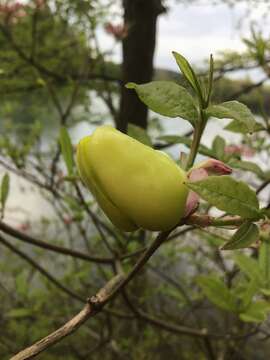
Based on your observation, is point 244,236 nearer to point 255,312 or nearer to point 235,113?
point 235,113

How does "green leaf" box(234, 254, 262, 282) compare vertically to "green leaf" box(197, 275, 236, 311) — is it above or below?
above

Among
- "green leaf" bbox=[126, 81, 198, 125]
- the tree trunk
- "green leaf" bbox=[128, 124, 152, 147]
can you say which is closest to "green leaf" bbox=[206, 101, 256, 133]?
"green leaf" bbox=[126, 81, 198, 125]

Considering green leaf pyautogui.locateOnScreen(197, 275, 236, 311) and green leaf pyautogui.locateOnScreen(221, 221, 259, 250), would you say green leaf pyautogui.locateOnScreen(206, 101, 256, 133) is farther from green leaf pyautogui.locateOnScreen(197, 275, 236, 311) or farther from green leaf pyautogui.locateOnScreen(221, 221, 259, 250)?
green leaf pyautogui.locateOnScreen(197, 275, 236, 311)

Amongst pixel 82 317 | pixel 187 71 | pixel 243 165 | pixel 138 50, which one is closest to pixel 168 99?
pixel 187 71

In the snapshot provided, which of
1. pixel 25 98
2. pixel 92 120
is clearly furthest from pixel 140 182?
pixel 25 98

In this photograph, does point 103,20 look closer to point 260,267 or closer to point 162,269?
point 162,269

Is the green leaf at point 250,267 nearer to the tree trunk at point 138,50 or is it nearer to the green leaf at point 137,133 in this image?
the green leaf at point 137,133

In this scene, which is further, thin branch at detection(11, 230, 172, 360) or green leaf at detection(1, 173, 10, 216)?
green leaf at detection(1, 173, 10, 216)
